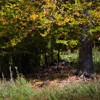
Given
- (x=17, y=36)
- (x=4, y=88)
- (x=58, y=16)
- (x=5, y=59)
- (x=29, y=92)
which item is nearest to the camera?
(x=29, y=92)

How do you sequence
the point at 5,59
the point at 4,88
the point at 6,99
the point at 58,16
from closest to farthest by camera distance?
the point at 6,99 < the point at 4,88 < the point at 58,16 < the point at 5,59

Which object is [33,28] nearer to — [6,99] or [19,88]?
[19,88]

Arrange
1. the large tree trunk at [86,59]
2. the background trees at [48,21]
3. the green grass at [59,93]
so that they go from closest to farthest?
the green grass at [59,93] < the background trees at [48,21] < the large tree trunk at [86,59]

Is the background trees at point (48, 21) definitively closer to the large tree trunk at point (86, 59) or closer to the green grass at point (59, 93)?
the large tree trunk at point (86, 59)

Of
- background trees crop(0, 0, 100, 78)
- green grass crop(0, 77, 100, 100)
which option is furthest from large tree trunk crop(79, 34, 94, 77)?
green grass crop(0, 77, 100, 100)

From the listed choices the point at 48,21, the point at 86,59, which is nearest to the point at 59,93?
the point at 48,21

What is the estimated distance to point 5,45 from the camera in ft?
43.1

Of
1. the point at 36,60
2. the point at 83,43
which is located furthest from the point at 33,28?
the point at 36,60

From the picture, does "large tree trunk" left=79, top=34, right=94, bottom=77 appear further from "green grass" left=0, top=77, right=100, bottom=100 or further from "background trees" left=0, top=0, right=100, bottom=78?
"green grass" left=0, top=77, right=100, bottom=100

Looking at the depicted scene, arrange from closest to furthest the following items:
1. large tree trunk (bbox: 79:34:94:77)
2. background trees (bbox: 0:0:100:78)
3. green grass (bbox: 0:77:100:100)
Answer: green grass (bbox: 0:77:100:100) < background trees (bbox: 0:0:100:78) < large tree trunk (bbox: 79:34:94:77)

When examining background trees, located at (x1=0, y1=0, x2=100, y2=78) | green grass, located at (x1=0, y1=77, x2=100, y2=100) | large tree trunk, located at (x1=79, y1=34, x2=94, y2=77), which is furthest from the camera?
large tree trunk, located at (x1=79, y1=34, x2=94, y2=77)

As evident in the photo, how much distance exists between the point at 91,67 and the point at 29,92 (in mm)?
4916

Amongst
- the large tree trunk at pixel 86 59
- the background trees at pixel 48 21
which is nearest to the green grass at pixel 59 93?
the background trees at pixel 48 21

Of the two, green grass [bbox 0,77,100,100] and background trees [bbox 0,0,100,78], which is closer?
green grass [bbox 0,77,100,100]
